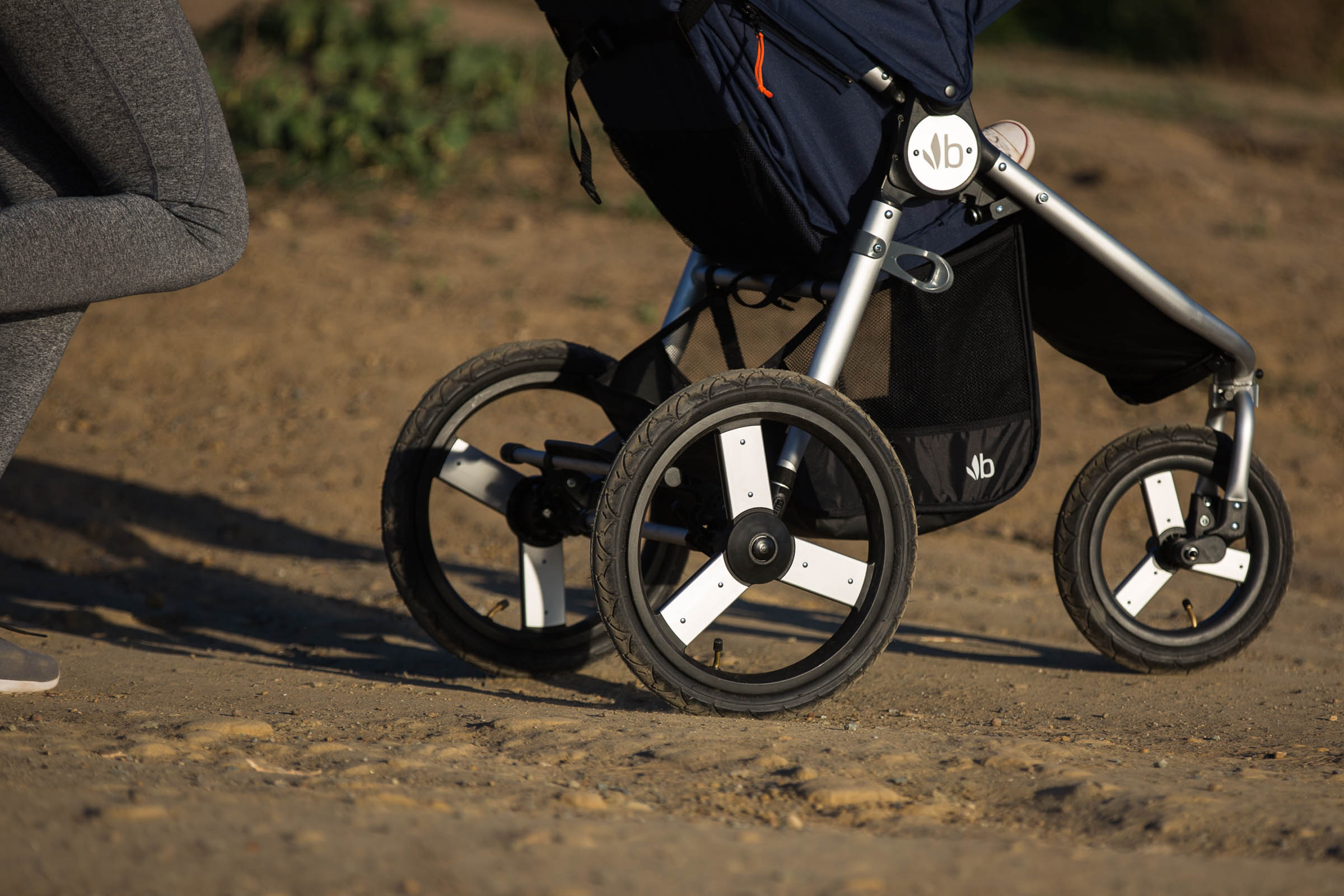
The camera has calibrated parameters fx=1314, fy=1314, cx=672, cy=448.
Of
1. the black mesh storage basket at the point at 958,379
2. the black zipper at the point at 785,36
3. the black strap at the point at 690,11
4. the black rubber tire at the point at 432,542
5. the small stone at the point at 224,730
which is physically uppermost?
the black zipper at the point at 785,36

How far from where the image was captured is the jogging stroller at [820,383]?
2533 millimetres

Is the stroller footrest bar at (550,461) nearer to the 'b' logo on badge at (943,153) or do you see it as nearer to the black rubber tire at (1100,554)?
the 'b' logo on badge at (943,153)

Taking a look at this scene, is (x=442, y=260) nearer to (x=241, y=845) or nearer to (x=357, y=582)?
(x=357, y=582)

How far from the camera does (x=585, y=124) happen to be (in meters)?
10.2

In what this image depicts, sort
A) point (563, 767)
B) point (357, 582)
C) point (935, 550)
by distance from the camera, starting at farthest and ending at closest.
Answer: point (935, 550)
point (357, 582)
point (563, 767)

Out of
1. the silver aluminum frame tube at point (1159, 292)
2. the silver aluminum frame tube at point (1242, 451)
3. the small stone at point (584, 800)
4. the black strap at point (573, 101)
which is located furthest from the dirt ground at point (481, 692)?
the black strap at point (573, 101)

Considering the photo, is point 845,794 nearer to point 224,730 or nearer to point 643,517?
point 643,517

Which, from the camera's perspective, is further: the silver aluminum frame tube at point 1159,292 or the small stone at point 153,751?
the silver aluminum frame tube at point 1159,292

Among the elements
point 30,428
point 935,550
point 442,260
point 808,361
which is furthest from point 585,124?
point 808,361

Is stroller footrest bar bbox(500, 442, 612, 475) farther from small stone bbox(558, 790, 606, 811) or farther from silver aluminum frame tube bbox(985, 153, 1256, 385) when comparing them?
silver aluminum frame tube bbox(985, 153, 1256, 385)

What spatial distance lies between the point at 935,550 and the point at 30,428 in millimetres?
3658

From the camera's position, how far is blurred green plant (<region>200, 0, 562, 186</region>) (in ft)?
30.0

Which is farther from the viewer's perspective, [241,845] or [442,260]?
[442,260]

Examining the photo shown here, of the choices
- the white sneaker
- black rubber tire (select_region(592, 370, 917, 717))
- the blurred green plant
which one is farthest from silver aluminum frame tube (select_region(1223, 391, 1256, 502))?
the blurred green plant
